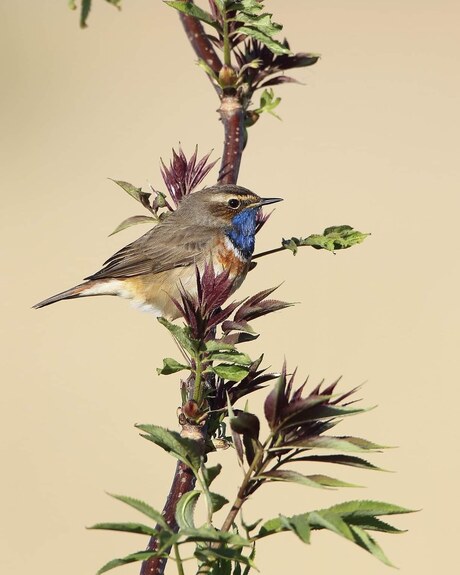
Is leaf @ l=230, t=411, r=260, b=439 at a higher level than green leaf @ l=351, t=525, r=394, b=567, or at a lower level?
higher

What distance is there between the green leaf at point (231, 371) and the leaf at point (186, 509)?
32 centimetres

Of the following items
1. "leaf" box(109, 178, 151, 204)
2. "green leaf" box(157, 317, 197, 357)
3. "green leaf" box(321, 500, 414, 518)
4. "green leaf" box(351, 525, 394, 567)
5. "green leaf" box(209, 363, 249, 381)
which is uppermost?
"leaf" box(109, 178, 151, 204)

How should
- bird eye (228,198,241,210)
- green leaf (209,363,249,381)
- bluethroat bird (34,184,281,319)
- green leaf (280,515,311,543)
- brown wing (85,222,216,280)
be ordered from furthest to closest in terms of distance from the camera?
brown wing (85,222,216,280) → bluethroat bird (34,184,281,319) → bird eye (228,198,241,210) → green leaf (209,363,249,381) → green leaf (280,515,311,543)

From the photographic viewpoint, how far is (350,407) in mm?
1843

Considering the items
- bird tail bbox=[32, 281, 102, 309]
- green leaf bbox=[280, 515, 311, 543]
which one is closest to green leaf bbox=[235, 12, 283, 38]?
green leaf bbox=[280, 515, 311, 543]

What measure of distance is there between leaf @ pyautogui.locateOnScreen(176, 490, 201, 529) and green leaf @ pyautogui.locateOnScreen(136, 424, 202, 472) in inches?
2.4

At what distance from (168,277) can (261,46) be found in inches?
119

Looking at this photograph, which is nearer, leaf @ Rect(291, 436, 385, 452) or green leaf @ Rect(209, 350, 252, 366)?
leaf @ Rect(291, 436, 385, 452)

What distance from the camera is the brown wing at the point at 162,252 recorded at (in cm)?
617

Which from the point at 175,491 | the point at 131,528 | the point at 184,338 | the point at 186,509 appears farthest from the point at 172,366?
the point at 131,528

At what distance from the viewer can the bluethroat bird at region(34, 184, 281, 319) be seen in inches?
237

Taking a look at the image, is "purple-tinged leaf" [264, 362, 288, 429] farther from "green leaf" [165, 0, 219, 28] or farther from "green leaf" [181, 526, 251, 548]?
"green leaf" [165, 0, 219, 28]

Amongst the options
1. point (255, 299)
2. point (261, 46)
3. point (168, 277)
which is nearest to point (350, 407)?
point (255, 299)

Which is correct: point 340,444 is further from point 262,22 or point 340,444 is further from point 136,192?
point 136,192
